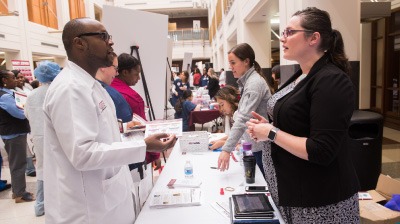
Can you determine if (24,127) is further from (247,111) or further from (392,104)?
(392,104)

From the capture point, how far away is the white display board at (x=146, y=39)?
9.32 feet

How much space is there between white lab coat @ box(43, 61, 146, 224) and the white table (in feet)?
0.89

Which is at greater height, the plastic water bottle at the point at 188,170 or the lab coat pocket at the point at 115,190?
the lab coat pocket at the point at 115,190

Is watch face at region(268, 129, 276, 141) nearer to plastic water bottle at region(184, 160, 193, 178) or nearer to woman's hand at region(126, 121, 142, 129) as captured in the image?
plastic water bottle at region(184, 160, 193, 178)

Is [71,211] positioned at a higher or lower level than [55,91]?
lower

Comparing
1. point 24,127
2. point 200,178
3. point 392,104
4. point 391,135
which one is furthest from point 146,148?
point 392,104

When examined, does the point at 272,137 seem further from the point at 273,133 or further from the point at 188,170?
the point at 188,170

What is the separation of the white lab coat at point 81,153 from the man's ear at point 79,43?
3.1 inches

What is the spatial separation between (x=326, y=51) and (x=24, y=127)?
376 centimetres

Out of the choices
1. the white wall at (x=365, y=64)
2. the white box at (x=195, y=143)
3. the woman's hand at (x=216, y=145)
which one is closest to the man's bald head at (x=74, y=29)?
the white box at (x=195, y=143)

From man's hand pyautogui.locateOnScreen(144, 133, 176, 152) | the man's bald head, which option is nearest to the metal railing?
man's hand pyautogui.locateOnScreen(144, 133, 176, 152)

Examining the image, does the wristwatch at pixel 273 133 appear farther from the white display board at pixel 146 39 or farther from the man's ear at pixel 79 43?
the white display board at pixel 146 39

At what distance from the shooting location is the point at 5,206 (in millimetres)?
3699

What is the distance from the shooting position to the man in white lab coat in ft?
3.67
